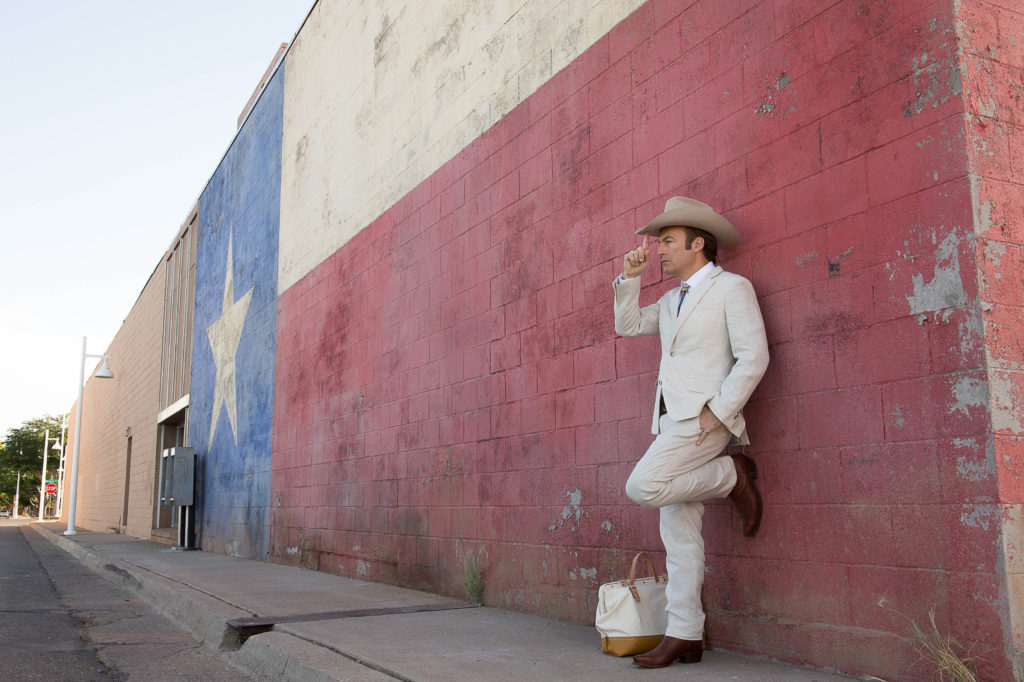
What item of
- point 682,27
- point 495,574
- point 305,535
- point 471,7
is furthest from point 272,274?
point 682,27

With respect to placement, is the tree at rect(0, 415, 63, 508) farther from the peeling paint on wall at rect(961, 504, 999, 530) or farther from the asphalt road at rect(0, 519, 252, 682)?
the peeling paint on wall at rect(961, 504, 999, 530)

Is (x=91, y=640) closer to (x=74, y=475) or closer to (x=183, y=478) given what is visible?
(x=183, y=478)

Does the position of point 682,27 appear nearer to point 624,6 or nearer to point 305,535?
point 624,6

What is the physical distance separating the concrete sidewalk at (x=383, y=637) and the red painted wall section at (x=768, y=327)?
11.8 inches

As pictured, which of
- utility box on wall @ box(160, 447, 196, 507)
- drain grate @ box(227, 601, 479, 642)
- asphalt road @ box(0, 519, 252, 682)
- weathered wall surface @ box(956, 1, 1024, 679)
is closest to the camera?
weathered wall surface @ box(956, 1, 1024, 679)

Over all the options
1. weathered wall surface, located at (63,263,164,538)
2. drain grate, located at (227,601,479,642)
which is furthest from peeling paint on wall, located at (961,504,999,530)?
weathered wall surface, located at (63,263,164,538)

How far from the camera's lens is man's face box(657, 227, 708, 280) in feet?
13.5

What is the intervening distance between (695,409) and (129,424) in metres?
24.4

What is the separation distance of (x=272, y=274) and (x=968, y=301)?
10197 mm

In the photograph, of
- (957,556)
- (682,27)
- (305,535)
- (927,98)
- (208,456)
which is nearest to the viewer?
(957,556)

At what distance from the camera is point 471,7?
7008mm

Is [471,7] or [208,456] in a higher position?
[471,7]

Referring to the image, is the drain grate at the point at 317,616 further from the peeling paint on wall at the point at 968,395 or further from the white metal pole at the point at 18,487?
the white metal pole at the point at 18,487

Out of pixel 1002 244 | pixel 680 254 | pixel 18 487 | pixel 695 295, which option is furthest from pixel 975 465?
pixel 18 487
